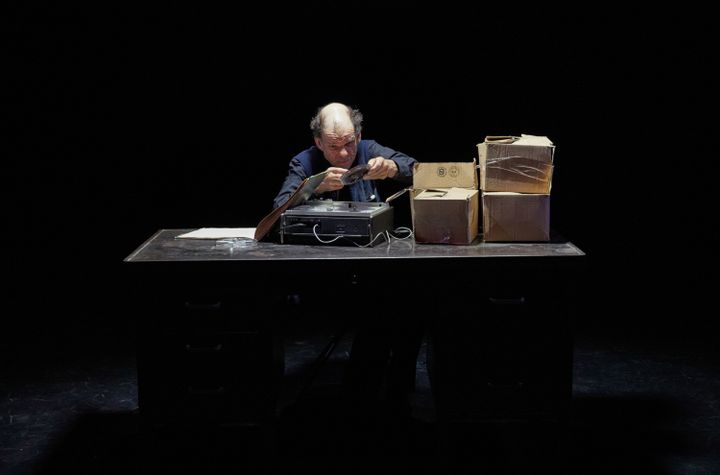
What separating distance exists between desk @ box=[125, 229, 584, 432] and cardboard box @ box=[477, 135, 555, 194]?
0.94ft

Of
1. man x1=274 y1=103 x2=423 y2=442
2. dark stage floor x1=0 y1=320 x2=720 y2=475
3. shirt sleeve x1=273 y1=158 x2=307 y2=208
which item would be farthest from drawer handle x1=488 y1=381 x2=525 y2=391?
shirt sleeve x1=273 y1=158 x2=307 y2=208

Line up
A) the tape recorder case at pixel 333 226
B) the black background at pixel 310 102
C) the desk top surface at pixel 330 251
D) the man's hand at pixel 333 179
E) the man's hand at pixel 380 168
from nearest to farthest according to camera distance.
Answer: the desk top surface at pixel 330 251, the tape recorder case at pixel 333 226, the man's hand at pixel 333 179, the man's hand at pixel 380 168, the black background at pixel 310 102

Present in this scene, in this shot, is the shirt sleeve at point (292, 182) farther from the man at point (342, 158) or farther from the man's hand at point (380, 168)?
the man's hand at point (380, 168)

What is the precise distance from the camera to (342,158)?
3.62 metres

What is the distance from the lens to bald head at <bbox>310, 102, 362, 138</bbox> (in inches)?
139

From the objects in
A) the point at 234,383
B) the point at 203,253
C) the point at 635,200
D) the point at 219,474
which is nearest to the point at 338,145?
the point at 203,253

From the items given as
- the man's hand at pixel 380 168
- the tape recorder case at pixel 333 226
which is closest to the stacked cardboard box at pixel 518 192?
the tape recorder case at pixel 333 226

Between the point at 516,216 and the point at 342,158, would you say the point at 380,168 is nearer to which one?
the point at 342,158

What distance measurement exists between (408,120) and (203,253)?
2.16 meters

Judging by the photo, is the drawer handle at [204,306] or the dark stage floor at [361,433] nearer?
the drawer handle at [204,306]

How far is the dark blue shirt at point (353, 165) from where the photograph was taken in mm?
3615

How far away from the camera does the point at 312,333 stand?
4.55 metres

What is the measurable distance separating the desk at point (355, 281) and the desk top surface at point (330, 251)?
0.01 m

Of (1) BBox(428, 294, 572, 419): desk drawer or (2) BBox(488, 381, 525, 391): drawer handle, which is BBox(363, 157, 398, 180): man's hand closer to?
(1) BBox(428, 294, 572, 419): desk drawer
